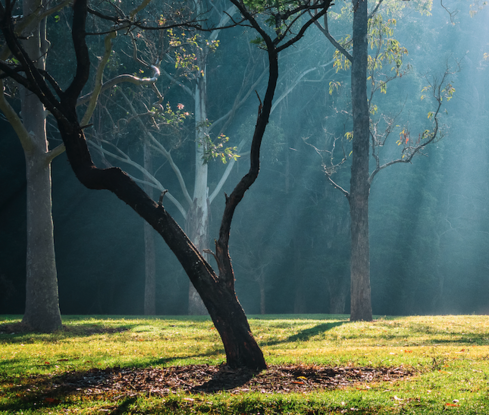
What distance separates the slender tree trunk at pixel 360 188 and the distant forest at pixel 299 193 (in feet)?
27.7

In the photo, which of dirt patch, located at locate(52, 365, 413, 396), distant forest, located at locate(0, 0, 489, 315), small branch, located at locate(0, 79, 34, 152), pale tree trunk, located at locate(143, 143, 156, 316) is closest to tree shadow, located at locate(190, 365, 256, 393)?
dirt patch, located at locate(52, 365, 413, 396)

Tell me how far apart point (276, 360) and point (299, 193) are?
73.6ft

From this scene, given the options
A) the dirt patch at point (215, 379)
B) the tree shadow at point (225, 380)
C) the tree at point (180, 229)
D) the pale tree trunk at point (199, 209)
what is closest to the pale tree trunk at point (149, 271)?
the pale tree trunk at point (199, 209)

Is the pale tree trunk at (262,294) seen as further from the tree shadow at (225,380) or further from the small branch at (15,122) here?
the tree shadow at (225,380)

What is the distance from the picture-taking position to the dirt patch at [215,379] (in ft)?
18.2

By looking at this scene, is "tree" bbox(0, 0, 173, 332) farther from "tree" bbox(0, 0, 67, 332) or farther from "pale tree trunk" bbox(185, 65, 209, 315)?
Result: "pale tree trunk" bbox(185, 65, 209, 315)

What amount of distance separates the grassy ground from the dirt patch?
23 centimetres

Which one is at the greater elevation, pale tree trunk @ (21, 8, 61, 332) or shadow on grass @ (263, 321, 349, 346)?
pale tree trunk @ (21, 8, 61, 332)

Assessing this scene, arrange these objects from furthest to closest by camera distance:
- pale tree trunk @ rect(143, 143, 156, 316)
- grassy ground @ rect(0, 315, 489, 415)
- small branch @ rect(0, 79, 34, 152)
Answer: pale tree trunk @ rect(143, 143, 156, 316), small branch @ rect(0, 79, 34, 152), grassy ground @ rect(0, 315, 489, 415)

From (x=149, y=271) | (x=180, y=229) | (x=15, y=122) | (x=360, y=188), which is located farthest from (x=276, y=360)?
(x=149, y=271)

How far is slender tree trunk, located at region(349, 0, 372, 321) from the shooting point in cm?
1455

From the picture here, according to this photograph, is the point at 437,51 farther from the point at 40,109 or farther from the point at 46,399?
the point at 46,399

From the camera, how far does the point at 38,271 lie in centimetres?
1141

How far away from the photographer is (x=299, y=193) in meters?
29.2
